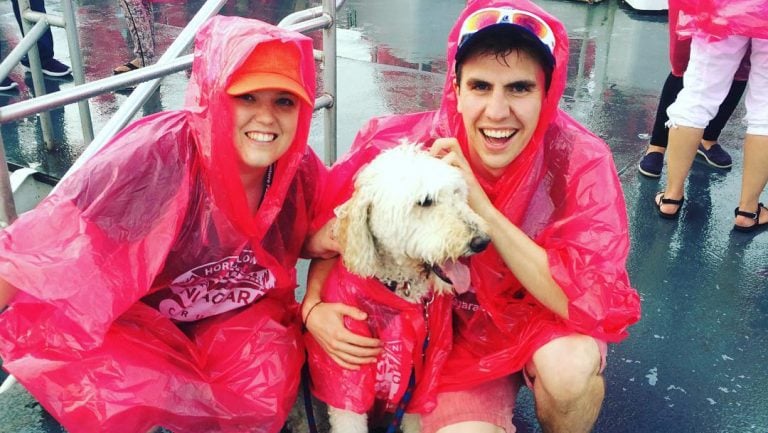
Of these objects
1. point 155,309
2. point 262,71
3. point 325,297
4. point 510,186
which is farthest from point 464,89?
point 155,309

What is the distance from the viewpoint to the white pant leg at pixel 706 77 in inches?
137

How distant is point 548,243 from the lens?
209 centimetres

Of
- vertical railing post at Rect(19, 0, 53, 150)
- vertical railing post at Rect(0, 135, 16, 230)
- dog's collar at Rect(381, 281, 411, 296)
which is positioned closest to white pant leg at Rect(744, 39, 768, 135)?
dog's collar at Rect(381, 281, 411, 296)

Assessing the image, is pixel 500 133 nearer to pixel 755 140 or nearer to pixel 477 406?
pixel 477 406

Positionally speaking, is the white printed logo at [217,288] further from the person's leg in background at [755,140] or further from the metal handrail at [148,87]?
the person's leg in background at [755,140]

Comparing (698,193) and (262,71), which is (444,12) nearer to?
(698,193)

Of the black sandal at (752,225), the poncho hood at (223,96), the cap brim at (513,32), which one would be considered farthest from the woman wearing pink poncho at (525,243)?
the black sandal at (752,225)

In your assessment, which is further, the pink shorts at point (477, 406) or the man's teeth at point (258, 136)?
the pink shorts at point (477, 406)

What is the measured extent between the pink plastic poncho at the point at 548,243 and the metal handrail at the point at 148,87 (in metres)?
0.82

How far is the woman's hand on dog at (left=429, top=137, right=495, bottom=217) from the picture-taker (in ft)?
6.68

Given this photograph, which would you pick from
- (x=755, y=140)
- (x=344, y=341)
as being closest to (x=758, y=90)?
(x=755, y=140)

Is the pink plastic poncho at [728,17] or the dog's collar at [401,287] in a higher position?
the pink plastic poncho at [728,17]

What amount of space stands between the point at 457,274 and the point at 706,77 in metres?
2.31

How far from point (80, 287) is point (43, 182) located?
261 cm
